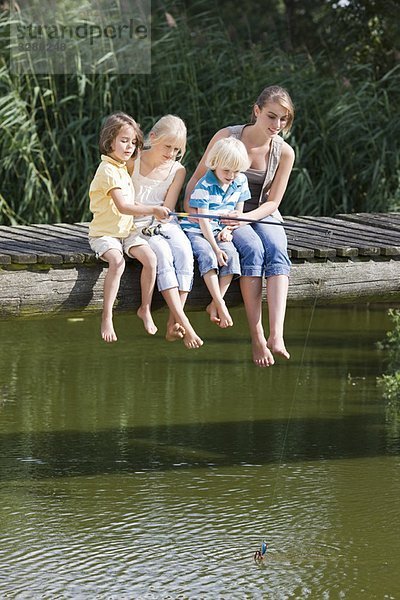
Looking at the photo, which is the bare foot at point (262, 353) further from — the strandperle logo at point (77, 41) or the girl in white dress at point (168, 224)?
the strandperle logo at point (77, 41)

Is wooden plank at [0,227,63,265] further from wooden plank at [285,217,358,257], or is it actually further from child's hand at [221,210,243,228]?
wooden plank at [285,217,358,257]

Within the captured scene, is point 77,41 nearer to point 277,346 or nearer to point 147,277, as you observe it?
point 147,277

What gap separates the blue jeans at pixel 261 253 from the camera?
5.65m

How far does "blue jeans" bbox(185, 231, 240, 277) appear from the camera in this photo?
5555 millimetres

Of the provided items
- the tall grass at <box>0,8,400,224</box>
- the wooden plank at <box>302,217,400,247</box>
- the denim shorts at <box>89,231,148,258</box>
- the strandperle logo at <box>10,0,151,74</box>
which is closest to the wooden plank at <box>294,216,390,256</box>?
the wooden plank at <box>302,217,400,247</box>

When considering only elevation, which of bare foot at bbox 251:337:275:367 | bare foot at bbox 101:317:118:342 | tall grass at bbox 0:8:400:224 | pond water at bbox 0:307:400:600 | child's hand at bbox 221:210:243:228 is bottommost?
pond water at bbox 0:307:400:600

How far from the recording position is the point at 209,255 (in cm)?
555

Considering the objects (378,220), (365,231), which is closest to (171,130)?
(365,231)

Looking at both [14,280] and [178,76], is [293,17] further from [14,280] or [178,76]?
[14,280]

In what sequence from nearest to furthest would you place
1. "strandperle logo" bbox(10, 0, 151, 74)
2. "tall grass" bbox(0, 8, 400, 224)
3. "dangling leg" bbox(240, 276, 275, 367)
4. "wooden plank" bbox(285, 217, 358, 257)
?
"dangling leg" bbox(240, 276, 275, 367), "wooden plank" bbox(285, 217, 358, 257), "tall grass" bbox(0, 8, 400, 224), "strandperle logo" bbox(10, 0, 151, 74)

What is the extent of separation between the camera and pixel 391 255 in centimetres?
649

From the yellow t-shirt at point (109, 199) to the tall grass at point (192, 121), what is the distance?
4.62 m

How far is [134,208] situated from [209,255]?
0.40 m

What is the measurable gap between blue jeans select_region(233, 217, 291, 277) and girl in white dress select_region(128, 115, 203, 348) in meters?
0.26
